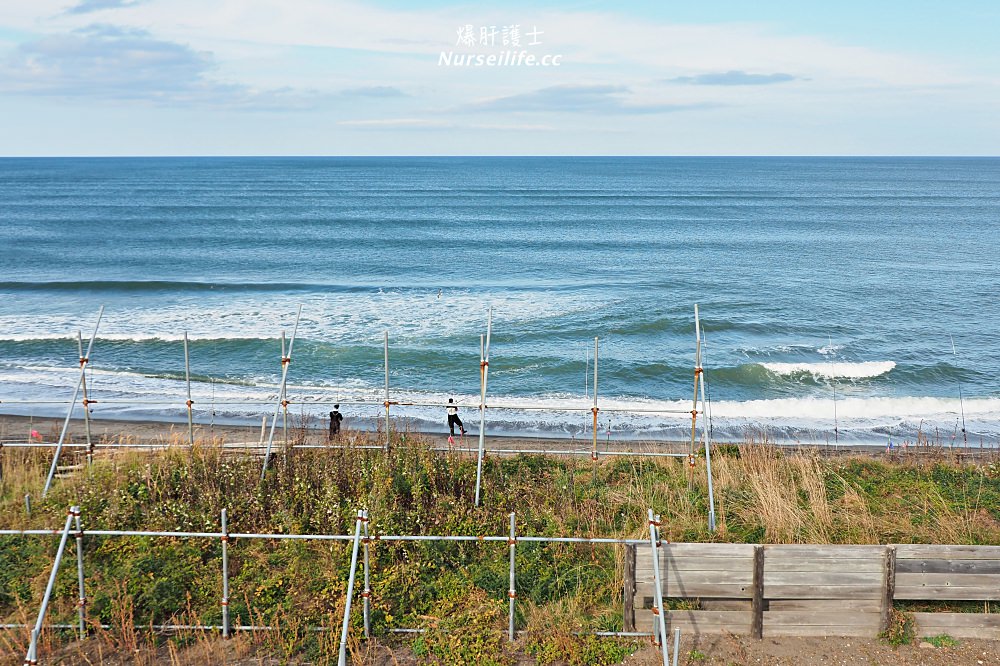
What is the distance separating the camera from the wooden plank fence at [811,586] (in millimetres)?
9016

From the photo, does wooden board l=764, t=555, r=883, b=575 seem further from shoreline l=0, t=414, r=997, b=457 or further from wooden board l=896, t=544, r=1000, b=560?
shoreline l=0, t=414, r=997, b=457

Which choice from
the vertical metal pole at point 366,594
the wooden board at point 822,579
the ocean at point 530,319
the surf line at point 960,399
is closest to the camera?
the vertical metal pole at point 366,594

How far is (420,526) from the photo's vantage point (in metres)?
10.9

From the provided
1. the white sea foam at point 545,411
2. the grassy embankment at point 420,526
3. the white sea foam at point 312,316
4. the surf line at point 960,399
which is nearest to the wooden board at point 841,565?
the grassy embankment at point 420,526

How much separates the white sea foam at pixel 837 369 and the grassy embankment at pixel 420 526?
1166 cm

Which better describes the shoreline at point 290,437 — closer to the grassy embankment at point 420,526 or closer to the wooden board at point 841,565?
the grassy embankment at point 420,526

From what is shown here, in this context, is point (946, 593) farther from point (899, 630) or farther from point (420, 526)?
point (420, 526)

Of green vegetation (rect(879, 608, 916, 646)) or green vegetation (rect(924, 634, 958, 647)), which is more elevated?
green vegetation (rect(879, 608, 916, 646))

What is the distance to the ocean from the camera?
882 inches

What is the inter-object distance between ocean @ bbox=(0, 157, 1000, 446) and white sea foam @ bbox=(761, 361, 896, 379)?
11 cm

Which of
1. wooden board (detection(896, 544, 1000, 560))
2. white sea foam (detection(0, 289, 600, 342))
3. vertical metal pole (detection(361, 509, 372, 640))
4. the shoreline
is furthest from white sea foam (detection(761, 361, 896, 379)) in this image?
vertical metal pole (detection(361, 509, 372, 640))

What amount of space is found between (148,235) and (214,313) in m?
32.8

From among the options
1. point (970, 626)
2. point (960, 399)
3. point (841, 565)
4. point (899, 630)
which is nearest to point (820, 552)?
point (841, 565)

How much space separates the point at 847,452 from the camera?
17.9 metres
